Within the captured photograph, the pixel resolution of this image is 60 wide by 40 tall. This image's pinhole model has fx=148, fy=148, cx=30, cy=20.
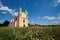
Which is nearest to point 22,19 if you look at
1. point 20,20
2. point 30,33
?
point 20,20

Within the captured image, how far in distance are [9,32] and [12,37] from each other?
8.2 inches

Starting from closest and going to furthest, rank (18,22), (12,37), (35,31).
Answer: (12,37) → (35,31) → (18,22)

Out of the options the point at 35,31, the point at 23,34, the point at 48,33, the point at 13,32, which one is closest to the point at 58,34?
the point at 48,33

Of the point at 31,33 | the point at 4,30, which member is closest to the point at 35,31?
the point at 31,33

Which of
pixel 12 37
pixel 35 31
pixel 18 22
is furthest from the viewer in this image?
pixel 18 22

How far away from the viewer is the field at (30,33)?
12.0ft

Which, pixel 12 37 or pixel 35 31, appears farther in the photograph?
pixel 35 31

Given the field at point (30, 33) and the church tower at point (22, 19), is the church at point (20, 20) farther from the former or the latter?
the field at point (30, 33)

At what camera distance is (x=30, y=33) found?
379 cm

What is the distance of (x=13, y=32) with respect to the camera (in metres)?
3.77

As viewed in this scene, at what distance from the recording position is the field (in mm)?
3672

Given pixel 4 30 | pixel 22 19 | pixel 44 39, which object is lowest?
pixel 44 39

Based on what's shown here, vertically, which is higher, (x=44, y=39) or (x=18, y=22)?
(x=18, y=22)

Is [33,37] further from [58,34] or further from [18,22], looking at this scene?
[18,22]
